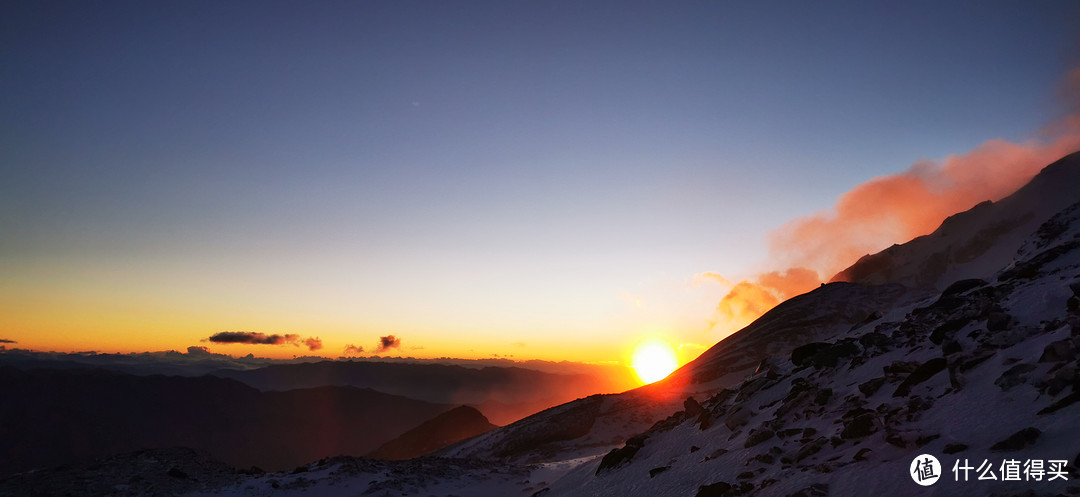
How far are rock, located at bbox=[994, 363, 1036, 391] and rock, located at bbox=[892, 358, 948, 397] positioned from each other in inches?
82.2

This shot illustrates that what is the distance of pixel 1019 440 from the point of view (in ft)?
26.1

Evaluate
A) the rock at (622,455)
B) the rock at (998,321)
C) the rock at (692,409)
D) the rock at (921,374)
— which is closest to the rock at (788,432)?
the rock at (921,374)

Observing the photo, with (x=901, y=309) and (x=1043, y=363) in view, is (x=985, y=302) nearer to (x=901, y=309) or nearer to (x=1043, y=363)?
(x=1043, y=363)

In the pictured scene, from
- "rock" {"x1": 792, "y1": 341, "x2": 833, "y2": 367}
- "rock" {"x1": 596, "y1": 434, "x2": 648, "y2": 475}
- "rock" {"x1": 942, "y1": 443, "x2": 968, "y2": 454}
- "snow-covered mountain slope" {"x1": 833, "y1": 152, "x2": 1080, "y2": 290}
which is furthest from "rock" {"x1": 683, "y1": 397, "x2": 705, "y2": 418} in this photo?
"snow-covered mountain slope" {"x1": 833, "y1": 152, "x2": 1080, "y2": 290}

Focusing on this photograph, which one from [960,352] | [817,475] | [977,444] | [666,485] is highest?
[960,352]

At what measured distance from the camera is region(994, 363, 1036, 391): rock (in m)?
9.62

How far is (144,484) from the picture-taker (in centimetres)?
2377

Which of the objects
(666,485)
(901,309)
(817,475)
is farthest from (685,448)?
(901,309)

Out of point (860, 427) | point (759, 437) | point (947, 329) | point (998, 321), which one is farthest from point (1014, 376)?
point (759, 437)

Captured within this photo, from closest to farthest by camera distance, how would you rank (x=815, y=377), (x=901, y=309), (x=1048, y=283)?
(x=1048, y=283) → (x=815, y=377) → (x=901, y=309)

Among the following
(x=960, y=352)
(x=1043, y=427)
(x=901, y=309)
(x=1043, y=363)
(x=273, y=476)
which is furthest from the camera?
(x=273, y=476)

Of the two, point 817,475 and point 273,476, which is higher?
point 817,475

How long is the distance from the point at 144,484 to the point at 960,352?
29511 millimetres

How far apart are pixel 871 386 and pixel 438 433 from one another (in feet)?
452
